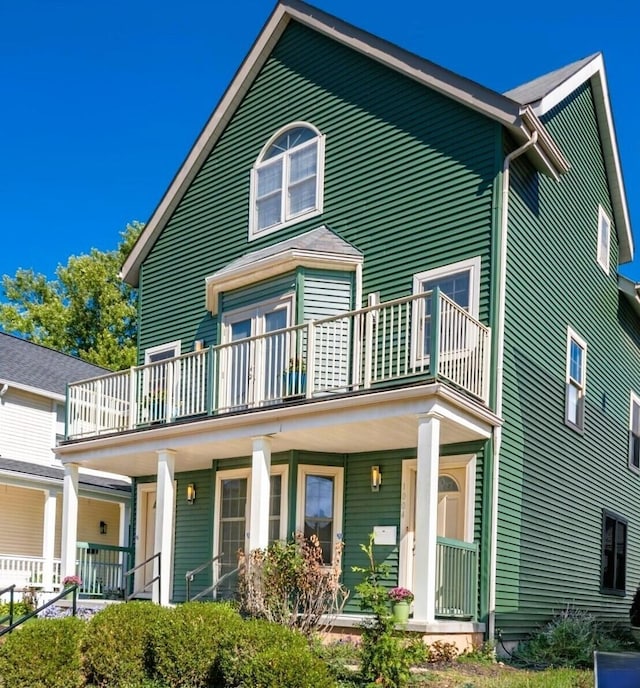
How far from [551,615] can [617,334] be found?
688 centimetres

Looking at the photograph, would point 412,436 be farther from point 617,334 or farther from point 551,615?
point 617,334

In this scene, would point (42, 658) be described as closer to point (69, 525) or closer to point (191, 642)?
point (191, 642)

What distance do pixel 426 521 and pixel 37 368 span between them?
17613 mm

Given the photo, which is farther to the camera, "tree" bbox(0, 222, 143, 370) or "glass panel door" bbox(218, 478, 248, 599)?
"tree" bbox(0, 222, 143, 370)

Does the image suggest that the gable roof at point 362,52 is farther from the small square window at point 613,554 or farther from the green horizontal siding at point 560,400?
the small square window at point 613,554

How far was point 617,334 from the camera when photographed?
18.2 meters

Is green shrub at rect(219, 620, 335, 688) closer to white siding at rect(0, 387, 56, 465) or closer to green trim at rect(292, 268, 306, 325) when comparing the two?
green trim at rect(292, 268, 306, 325)

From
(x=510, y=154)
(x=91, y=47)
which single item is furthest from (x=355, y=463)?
(x=91, y=47)

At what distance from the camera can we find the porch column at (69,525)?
15.5 meters

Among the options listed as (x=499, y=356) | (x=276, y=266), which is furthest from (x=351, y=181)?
(x=499, y=356)

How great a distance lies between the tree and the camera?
41062 mm

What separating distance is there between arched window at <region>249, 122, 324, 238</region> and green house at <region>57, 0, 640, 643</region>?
0.04 m

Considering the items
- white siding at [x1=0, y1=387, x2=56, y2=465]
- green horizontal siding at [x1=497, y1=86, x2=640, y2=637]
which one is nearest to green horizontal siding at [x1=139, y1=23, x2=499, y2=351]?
green horizontal siding at [x1=497, y1=86, x2=640, y2=637]

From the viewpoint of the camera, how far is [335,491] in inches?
540
